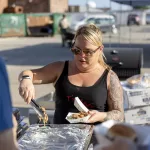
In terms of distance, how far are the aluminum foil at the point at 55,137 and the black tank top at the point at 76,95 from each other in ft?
0.83

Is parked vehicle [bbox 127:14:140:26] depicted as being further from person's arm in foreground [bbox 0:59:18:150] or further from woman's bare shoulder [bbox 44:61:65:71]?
person's arm in foreground [bbox 0:59:18:150]

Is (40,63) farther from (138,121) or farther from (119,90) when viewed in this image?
(119,90)

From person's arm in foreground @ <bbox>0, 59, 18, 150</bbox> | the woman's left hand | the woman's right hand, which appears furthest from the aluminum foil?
person's arm in foreground @ <bbox>0, 59, 18, 150</bbox>

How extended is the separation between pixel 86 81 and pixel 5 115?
53.2 inches

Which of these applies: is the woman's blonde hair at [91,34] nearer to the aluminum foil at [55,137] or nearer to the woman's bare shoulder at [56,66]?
the woman's bare shoulder at [56,66]

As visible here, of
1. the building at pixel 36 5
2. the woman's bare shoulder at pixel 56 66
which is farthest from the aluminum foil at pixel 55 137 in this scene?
the building at pixel 36 5

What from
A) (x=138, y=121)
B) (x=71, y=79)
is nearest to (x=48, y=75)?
(x=71, y=79)

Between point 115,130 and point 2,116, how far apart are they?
0.52 metres

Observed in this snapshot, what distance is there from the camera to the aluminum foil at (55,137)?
237 cm

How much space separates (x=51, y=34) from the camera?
120 ft

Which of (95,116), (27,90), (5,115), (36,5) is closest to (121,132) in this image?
(5,115)

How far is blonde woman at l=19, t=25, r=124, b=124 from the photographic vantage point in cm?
285

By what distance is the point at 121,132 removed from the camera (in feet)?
4.29

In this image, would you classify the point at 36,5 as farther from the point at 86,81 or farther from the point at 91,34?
the point at 91,34
